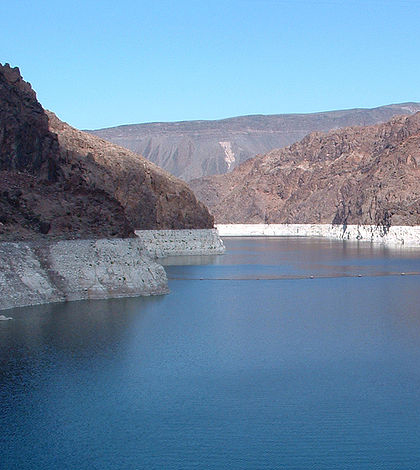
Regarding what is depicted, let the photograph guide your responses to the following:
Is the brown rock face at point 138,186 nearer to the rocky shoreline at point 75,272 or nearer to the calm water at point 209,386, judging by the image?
the rocky shoreline at point 75,272

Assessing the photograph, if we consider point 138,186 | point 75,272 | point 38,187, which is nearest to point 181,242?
point 138,186

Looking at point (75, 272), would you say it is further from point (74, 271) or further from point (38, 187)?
point (38, 187)

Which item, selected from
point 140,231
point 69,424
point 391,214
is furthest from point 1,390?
point 391,214

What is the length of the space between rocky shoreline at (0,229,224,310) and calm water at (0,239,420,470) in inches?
43.5

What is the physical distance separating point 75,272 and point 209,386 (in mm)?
19473

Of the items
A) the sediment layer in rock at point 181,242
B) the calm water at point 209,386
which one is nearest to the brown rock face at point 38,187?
the calm water at point 209,386

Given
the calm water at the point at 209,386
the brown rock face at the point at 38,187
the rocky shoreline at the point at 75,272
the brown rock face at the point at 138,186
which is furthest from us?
the brown rock face at the point at 138,186

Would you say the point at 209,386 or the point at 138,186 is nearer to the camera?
the point at 209,386

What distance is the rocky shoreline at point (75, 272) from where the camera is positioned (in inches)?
1658

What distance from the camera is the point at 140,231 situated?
95.1 meters

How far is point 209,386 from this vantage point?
2752cm

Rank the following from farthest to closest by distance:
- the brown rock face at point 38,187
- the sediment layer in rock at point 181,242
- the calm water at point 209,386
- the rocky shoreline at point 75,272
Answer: the sediment layer in rock at point 181,242 < the brown rock face at point 38,187 < the rocky shoreline at point 75,272 < the calm water at point 209,386

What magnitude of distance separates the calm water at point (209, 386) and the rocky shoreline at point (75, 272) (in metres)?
1.10

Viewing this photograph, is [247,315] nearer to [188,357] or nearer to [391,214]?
[188,357]
